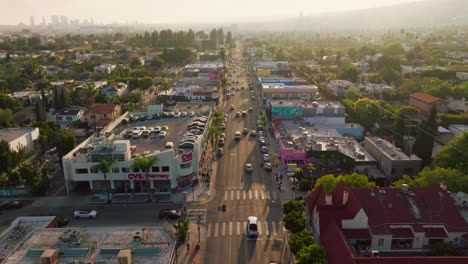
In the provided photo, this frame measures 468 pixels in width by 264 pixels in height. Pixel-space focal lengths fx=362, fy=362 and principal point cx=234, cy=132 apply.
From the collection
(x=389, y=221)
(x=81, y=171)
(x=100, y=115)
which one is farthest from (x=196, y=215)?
(x=100, y=115)

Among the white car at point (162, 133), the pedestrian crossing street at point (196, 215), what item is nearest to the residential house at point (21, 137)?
the white car at point (162, 133)

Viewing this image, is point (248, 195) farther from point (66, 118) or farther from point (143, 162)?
point (66, 118)

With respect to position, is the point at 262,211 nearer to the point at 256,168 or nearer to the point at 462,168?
the point at 256,168

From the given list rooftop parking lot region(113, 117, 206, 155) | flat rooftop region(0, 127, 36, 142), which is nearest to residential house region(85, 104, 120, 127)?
flat rooftop region(0, 127, 36, 142)

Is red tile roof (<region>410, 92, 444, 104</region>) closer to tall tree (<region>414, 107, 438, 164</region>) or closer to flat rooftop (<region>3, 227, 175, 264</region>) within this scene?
tall tree (<region>414, 107, 438, 164</region>)

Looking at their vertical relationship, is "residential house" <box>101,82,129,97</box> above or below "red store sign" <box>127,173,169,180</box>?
above

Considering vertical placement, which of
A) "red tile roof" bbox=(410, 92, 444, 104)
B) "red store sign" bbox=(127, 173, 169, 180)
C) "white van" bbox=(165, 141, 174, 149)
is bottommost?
"red store sign" bbox=(127, 173, 169, 180)

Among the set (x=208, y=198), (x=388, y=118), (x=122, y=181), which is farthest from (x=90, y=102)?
(x=388, y=118)
